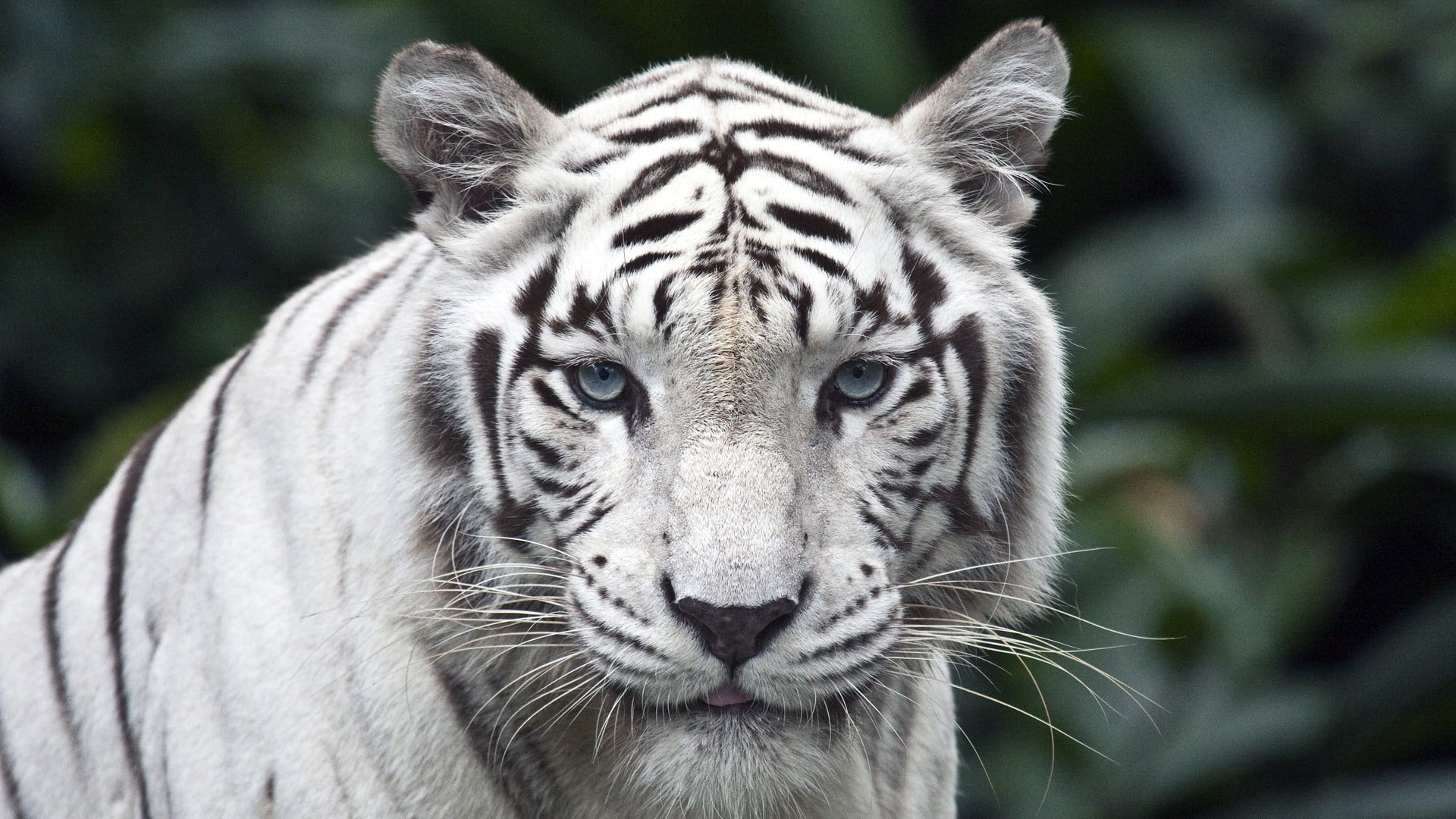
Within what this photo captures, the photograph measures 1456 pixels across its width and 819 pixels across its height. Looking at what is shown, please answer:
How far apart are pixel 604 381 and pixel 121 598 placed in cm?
86

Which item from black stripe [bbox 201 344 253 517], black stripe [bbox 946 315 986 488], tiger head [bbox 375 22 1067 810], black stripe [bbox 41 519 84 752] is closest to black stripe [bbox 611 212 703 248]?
tiger head [bbox 375 22 1067 810]

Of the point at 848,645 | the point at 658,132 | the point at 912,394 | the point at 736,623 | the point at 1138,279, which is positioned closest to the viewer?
the point at 736,623

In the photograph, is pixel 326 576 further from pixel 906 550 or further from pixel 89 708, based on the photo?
pixel 906 550

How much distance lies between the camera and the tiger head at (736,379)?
170 centimetres

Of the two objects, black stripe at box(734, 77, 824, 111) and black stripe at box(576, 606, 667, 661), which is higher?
black stripe at box(734, 77, 824, 111)

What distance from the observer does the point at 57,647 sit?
Answer: 7.32 ft

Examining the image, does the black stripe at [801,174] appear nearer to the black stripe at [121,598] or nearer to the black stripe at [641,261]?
the black stripe at [641,261]

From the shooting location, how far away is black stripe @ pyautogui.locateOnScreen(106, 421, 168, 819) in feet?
6.84

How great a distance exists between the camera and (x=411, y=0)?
6.01m

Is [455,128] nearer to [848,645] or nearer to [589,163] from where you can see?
[589,163]

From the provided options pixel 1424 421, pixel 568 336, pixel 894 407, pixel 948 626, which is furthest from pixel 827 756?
pixel 1424 421

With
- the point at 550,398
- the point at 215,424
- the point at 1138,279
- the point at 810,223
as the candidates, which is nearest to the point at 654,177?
the point at 810,223

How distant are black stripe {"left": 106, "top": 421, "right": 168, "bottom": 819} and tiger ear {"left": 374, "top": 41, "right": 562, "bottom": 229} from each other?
Answer: 0.71 metres

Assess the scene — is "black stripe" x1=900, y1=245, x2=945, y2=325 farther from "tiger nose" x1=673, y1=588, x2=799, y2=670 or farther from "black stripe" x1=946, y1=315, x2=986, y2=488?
"tiger nose" x1=673, y1=588, x2=799, y2=670
